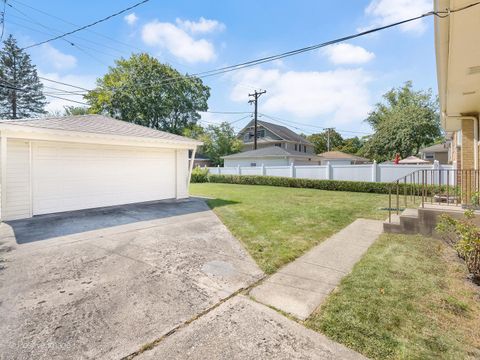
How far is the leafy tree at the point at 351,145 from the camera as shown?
50.5 meters

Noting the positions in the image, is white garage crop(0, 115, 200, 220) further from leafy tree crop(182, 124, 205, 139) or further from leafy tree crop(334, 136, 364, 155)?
leafy tree crop(334, 136, 364, 155)

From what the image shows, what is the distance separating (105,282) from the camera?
3.62 m

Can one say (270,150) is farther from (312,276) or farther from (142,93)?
(312,276)

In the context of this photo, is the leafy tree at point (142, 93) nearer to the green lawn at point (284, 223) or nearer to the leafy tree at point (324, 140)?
the green lawn at point (284, 223)

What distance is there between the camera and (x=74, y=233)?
5.93m

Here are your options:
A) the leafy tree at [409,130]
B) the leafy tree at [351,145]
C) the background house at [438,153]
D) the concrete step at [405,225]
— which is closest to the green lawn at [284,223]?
the concrete step at [405,225]

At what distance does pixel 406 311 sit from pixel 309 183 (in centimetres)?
1388

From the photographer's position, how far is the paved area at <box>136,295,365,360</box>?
2.26 meters

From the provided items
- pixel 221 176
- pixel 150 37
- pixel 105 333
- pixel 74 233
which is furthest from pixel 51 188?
pixel 221 176

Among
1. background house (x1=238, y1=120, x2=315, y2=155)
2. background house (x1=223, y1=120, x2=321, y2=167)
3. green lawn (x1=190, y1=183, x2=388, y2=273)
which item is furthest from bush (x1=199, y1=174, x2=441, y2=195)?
background house (x1=238, y1=120, x2=315, y2=155)

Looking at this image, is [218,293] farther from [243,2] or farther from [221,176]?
[221,176]

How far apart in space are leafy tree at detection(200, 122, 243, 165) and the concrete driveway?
93.1 ft

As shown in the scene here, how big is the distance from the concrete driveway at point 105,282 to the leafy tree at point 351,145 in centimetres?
4969

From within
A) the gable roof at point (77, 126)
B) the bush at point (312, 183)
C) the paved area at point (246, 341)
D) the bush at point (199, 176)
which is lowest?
the paved area at point (246, 341)
